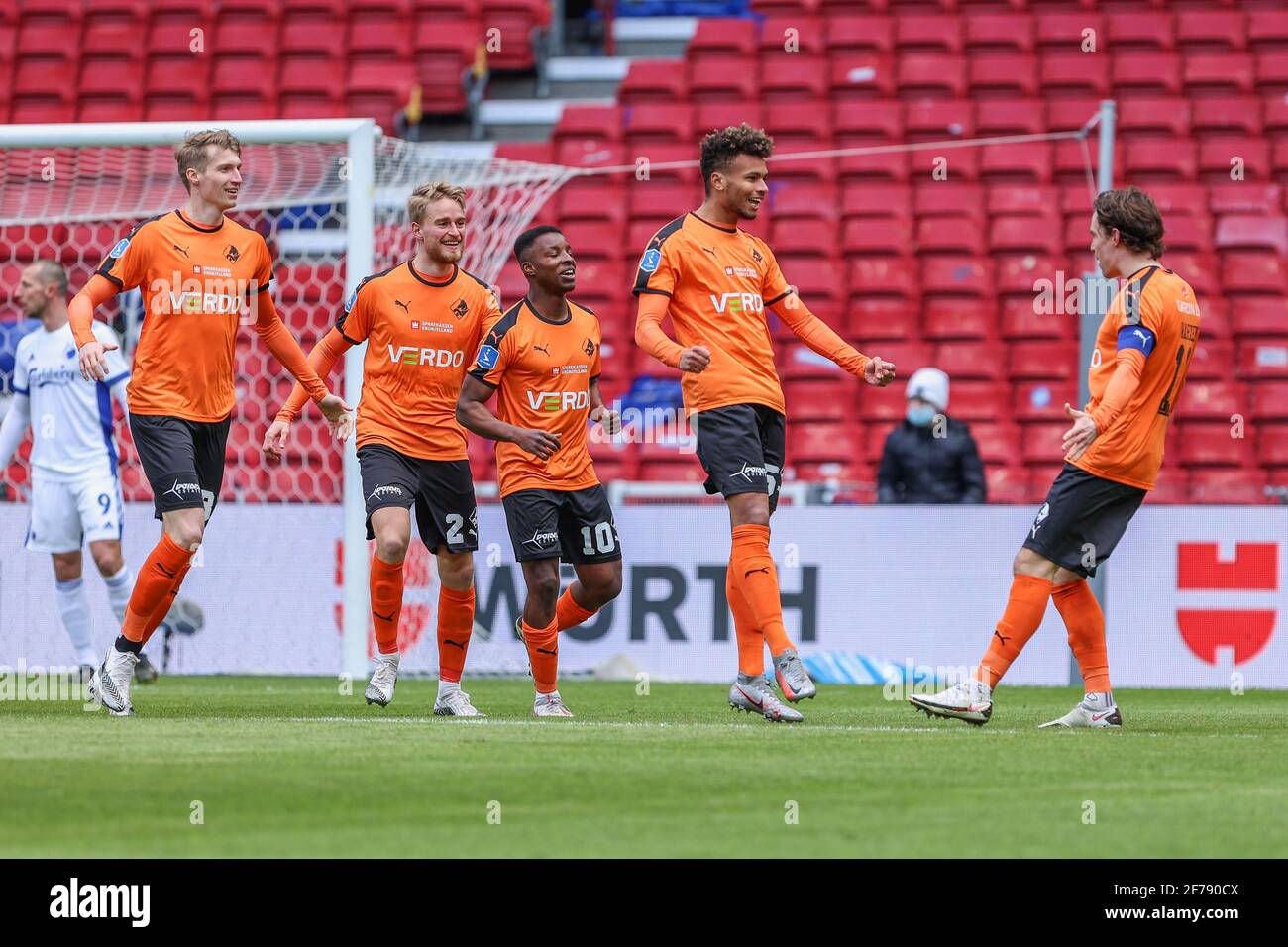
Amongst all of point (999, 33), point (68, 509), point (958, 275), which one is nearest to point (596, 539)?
point (68, 509)

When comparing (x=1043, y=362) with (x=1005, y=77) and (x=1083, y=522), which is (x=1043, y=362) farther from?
(x=1083, y=522)

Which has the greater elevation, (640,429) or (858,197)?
(858,197)

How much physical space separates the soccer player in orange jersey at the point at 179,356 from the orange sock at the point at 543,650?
1422 millimetres

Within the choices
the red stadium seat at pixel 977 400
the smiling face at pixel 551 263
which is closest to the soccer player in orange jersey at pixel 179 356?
the smiling face at pixel 551 263

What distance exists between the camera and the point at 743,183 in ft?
25.1

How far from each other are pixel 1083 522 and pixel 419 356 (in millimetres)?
2909

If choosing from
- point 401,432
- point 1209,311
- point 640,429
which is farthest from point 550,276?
point 1209,311

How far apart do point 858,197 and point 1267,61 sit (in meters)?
3.82

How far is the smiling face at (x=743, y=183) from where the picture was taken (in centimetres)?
766

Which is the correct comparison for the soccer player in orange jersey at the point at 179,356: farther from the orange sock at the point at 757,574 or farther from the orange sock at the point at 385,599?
the orange sock at the point at 757,574

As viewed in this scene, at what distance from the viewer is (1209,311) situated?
49.0 feet
